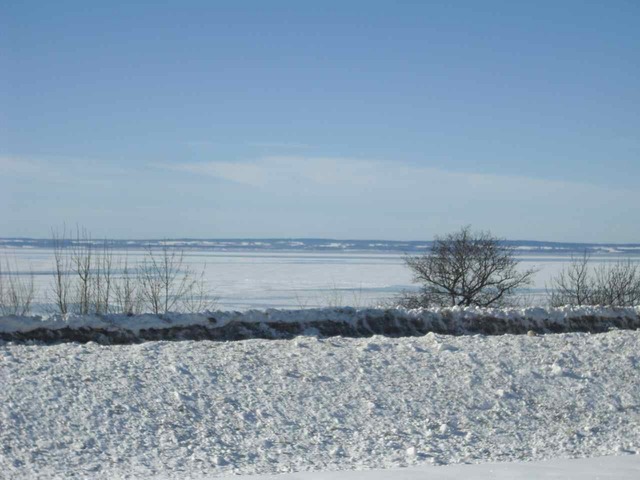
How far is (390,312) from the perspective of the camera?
Result: 523 inches

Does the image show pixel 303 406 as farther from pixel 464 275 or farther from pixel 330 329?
pixel 464 275

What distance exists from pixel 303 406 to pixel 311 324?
3.92 metres

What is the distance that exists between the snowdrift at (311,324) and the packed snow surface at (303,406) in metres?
1.25

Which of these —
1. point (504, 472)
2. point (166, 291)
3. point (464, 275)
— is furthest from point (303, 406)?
point (464, 275)

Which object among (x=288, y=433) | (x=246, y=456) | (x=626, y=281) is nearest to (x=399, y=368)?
(x=288, y=433)

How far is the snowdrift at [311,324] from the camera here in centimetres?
1113

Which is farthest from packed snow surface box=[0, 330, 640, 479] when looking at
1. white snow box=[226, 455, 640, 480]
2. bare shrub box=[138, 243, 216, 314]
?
bare shrub box=[138, 243, 216, 314]

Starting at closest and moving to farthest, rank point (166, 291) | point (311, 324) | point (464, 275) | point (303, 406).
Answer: point (303, 406) < point (311, 324) < point (166, 291) < point (464, 275)

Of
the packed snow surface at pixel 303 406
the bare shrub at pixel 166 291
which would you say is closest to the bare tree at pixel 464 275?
the bare shrub at pixel 166 291

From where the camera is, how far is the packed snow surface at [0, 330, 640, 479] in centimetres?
758

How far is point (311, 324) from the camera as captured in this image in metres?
12.7

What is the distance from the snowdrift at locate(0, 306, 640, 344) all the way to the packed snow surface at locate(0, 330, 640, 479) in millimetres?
1250

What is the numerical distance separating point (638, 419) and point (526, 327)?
420 cm

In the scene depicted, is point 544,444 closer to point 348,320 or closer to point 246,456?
point 246,456
